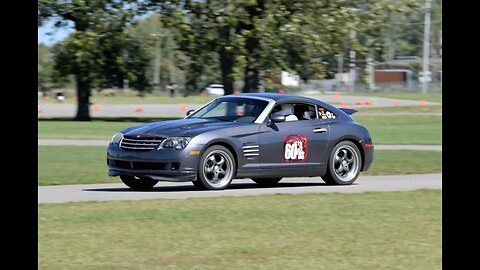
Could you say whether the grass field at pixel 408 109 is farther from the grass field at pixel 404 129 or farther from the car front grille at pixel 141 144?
the car front grille at pixel 141 144

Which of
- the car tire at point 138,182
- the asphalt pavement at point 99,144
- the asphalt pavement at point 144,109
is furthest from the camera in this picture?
the asphalt pavement at point 144,109

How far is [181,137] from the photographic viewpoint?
14.3 metres

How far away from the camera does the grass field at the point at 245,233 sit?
8008 mm

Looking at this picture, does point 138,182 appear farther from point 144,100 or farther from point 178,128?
point 144,100

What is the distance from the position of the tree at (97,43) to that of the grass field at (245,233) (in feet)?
93.7

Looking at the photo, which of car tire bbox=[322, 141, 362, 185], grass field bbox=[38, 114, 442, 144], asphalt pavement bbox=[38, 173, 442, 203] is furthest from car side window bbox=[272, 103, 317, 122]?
grass field bbox=[38, 114, 442, 144]

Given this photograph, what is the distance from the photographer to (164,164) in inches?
562

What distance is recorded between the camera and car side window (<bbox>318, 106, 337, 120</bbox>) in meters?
16.0

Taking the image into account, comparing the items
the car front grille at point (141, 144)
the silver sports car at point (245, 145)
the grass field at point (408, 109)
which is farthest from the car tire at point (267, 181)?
the grass field at point (408, 109)

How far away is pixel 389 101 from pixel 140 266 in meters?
65.7

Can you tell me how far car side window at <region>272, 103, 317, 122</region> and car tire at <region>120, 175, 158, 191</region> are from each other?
2.21m

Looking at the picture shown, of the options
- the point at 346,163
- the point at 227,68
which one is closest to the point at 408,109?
the point at 227,68
